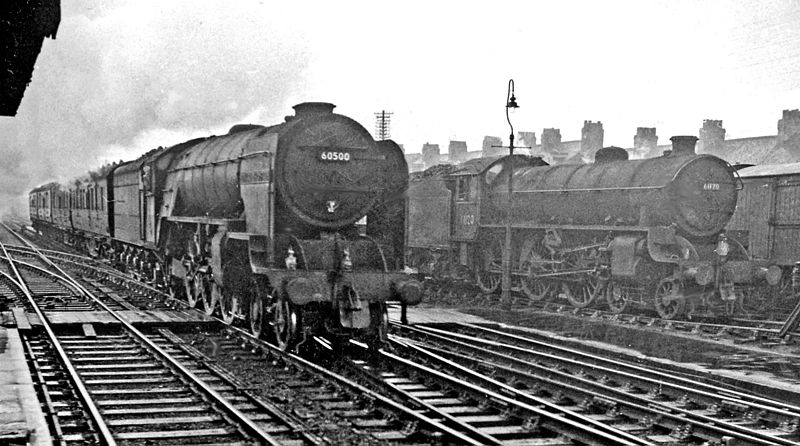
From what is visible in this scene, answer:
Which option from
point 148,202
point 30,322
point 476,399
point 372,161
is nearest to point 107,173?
point 148,202

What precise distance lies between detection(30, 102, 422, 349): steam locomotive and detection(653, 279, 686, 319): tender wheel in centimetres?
596

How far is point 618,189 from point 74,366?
996 cm

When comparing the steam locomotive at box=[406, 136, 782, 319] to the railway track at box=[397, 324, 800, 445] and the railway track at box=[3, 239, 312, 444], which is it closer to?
the railway track at box=[397, 324, 800, 445]

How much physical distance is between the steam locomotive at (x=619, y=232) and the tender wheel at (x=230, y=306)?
3.71m

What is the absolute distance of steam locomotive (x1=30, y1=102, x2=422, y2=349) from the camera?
9.56m

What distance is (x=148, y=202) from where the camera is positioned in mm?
15461

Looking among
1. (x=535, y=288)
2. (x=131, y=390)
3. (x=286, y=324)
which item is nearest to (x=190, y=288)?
(x=286, y=324)

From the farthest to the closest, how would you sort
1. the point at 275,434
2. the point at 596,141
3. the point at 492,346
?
1. the point at 596,141
2. the point at 492,346
3. the point at 275,434

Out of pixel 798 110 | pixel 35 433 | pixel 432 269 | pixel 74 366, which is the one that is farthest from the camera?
pixel 798 110

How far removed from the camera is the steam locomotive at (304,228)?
9562 millimetres

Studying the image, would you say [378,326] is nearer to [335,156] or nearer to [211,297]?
[335,156]

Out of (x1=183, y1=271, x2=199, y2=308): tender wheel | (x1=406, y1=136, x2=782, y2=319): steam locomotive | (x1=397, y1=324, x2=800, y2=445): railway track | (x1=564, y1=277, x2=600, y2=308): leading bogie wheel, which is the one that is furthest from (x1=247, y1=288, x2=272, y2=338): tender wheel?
(x1=564, y1=277, x2=600, y2=308): leading bogie wheel

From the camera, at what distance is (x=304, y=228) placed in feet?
33.5

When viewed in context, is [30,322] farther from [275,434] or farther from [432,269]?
[432,269]
